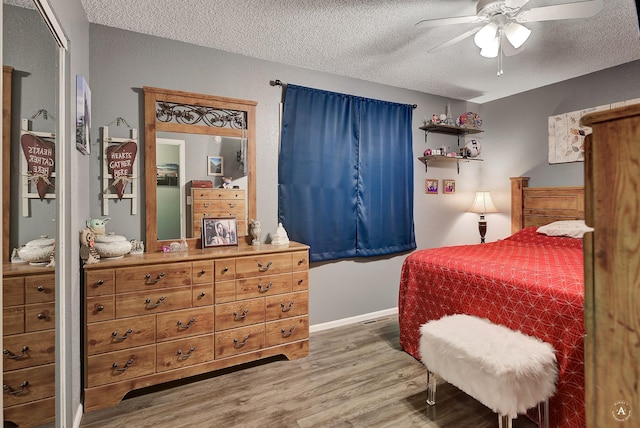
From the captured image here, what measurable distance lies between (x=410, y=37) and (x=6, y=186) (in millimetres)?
2647

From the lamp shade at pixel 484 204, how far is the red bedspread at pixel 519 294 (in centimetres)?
87

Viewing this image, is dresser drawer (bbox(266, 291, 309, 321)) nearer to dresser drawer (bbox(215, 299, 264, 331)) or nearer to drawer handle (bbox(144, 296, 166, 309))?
dresser drawer (bbox(215, 299, 264, 331))

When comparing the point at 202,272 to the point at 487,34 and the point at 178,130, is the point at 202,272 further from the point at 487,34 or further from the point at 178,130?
the point at 487,34

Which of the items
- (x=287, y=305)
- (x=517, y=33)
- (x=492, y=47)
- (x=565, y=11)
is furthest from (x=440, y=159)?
(x=287, y=305)

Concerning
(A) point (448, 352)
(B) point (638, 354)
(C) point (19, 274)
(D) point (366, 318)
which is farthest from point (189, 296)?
(B) point (638, 354)

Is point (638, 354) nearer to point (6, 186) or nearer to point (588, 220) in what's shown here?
point (588, 220)

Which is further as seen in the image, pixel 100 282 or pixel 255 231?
pixel 255 231

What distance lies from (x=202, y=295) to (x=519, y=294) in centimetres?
203

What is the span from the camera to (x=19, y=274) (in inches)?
42.3

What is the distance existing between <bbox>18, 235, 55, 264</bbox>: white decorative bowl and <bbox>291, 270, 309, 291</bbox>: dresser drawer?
1597mm

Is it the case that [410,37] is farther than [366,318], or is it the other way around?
[366,318]

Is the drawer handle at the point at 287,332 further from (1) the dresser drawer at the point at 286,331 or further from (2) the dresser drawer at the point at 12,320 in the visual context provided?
(2) the dresser drawer at the point at 12,320

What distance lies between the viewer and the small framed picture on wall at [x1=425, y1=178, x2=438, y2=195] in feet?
12.9

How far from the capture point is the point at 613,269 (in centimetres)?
67
